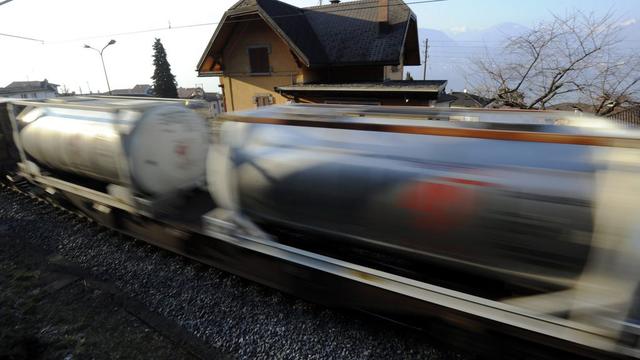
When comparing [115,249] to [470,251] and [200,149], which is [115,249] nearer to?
[200,149]

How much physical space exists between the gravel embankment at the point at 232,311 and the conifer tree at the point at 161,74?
5138cm

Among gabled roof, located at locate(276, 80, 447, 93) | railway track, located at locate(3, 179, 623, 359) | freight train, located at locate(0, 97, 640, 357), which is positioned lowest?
railway track, located at locate(3, 179, 623, 359)

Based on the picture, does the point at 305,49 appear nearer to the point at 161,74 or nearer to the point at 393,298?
the point at 393,298

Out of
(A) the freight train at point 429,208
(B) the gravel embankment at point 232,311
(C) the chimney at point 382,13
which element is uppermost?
(C) the chimney at point 382,13

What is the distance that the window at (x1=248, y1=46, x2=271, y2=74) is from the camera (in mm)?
21016

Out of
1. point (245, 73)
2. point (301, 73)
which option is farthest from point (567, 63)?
point (245, 73)

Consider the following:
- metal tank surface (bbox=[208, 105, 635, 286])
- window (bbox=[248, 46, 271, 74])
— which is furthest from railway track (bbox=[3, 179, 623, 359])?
window (bbox=[248, 46, 271, 74])

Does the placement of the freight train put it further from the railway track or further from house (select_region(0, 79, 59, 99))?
house (select_region(0, 79, 59, 99))

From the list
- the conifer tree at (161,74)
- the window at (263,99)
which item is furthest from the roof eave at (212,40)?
the conifer tree at (161,74)

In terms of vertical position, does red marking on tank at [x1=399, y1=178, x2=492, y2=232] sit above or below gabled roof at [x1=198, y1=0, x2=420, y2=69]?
below

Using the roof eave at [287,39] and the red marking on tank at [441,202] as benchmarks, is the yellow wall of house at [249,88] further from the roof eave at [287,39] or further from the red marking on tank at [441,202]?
the red marking on tank at [441,202]

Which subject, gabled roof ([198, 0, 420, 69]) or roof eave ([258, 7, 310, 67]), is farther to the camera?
gabled roof ([198, 0, 420, 69])

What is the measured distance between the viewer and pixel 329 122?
11.7ft

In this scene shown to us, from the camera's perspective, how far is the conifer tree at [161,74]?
51.4 metres
